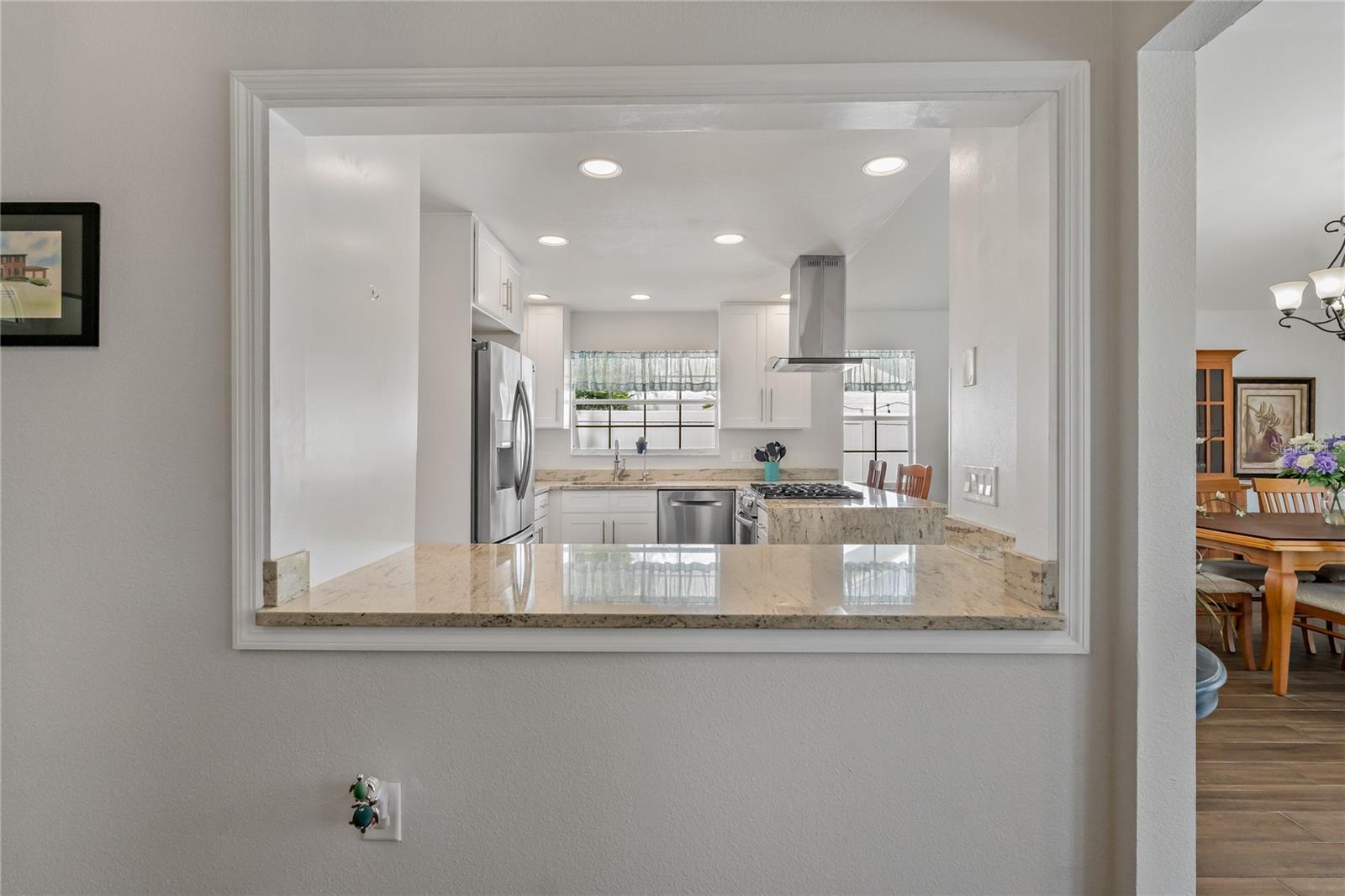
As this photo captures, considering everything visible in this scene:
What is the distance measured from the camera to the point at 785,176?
2645 millimetres

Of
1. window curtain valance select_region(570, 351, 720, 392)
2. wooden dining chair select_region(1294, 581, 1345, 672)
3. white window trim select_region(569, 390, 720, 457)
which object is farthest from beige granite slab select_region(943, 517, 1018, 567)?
window curtain valance select_region(570, 351, 720, 392)

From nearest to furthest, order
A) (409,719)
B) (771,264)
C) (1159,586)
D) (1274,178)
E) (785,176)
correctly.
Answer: (1159,586)
(409,719)
(785,176)
(1274,178)
(771,264)

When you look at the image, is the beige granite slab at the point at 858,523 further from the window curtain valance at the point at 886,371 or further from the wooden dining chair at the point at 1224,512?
the window curtain valance at the point at 886,371

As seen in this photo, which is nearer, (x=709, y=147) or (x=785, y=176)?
(x=709, y=147)

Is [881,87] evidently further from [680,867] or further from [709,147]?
[680,867]

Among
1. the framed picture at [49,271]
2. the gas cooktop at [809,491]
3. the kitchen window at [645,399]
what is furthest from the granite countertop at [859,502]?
the framed picture at [49,271]

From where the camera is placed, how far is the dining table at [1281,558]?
119 inches

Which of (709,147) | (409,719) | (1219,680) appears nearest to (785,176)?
(709,147)

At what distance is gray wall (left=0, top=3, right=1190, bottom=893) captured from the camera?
1.25 metres

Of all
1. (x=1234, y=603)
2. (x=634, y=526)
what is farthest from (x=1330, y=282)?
(x=634, y=526)

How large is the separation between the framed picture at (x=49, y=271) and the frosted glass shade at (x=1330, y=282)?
15.0 feet

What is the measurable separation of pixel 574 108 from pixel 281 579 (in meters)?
1.11

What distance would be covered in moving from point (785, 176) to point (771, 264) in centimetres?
146

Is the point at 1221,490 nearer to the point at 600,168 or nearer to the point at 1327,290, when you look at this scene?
the point at 1327,290
